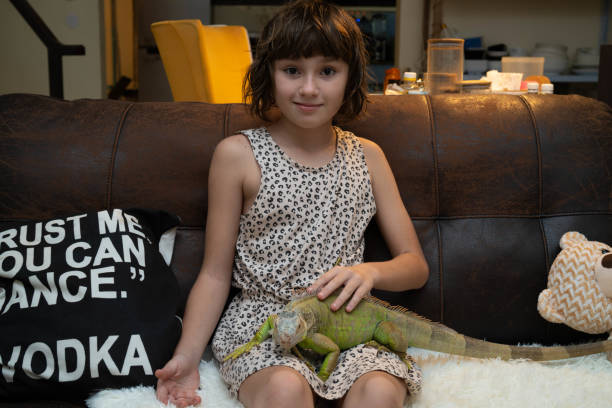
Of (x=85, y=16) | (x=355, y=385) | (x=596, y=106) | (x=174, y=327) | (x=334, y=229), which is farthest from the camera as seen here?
(x=85, y=16)

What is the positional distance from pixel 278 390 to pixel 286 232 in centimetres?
39

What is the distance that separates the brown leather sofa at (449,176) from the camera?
1375 millimetres

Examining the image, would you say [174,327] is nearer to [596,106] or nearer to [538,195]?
[538,195]

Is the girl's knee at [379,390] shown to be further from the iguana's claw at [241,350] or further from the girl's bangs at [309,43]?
the girl's bangs at [309,43]

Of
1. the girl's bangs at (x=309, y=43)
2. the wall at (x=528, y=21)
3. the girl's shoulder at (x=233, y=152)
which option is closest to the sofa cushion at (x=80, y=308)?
the girl's shoulder at (x=233, y=152)

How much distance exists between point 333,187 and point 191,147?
366mm

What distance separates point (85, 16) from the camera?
14.5ft

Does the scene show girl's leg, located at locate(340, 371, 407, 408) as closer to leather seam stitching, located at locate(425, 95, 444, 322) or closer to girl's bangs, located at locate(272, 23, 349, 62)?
leather seam stitching, located at locate(425, 95, 444, 322)

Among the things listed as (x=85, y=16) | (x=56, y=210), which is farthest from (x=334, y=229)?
(x=85, y=16)

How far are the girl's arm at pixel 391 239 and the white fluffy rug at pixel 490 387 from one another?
19cm

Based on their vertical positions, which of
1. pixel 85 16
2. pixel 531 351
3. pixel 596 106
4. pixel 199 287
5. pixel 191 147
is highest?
pixel 85 16

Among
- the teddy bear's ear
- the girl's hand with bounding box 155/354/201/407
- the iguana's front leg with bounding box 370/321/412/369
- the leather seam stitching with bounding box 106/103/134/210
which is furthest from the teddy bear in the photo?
the leather seam stitching with bounding box 106/103/134/210

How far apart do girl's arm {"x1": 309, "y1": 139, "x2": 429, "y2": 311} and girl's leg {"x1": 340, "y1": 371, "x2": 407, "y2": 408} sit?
201 millimetres

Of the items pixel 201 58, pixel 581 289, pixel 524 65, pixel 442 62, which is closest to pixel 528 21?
pixel 524 65
